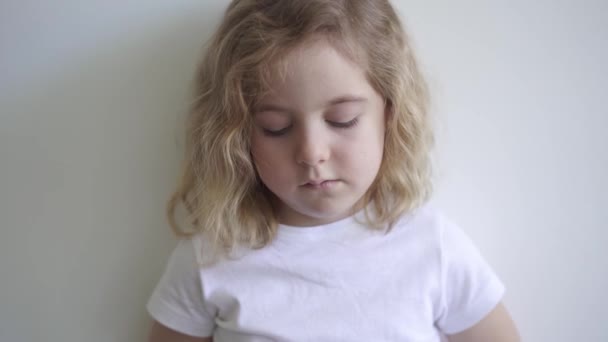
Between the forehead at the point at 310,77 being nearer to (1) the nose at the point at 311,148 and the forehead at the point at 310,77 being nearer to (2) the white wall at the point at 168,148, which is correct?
(1) the nose at the point at 311,148

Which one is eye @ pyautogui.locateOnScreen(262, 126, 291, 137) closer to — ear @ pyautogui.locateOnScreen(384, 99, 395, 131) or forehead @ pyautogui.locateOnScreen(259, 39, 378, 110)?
forehead @ pyautogui.locateOnScreen(259, 39, 378, 110)

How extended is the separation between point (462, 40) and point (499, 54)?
2.7 inches

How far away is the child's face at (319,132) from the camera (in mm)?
621

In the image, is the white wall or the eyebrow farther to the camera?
the white wall

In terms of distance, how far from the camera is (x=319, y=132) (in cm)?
64

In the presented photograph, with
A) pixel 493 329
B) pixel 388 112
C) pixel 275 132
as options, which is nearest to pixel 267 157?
pixel 275 132

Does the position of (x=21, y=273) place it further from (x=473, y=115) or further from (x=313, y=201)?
(x=473, y=115)

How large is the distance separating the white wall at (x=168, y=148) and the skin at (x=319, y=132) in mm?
228

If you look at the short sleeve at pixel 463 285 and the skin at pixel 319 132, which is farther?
the short sleeve at pixel 463 285

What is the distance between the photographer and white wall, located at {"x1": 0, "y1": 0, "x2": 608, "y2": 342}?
0.80 meters

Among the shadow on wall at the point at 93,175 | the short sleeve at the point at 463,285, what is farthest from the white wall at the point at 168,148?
the short sleeve at the point at 463,285

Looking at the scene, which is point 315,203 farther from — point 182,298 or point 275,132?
point 182,298

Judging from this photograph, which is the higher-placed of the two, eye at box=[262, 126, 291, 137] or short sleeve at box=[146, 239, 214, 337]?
eye at box=[262, 126, 291, 137]

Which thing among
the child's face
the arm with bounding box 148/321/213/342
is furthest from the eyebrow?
the arm with bounding box 148/321/213/342
